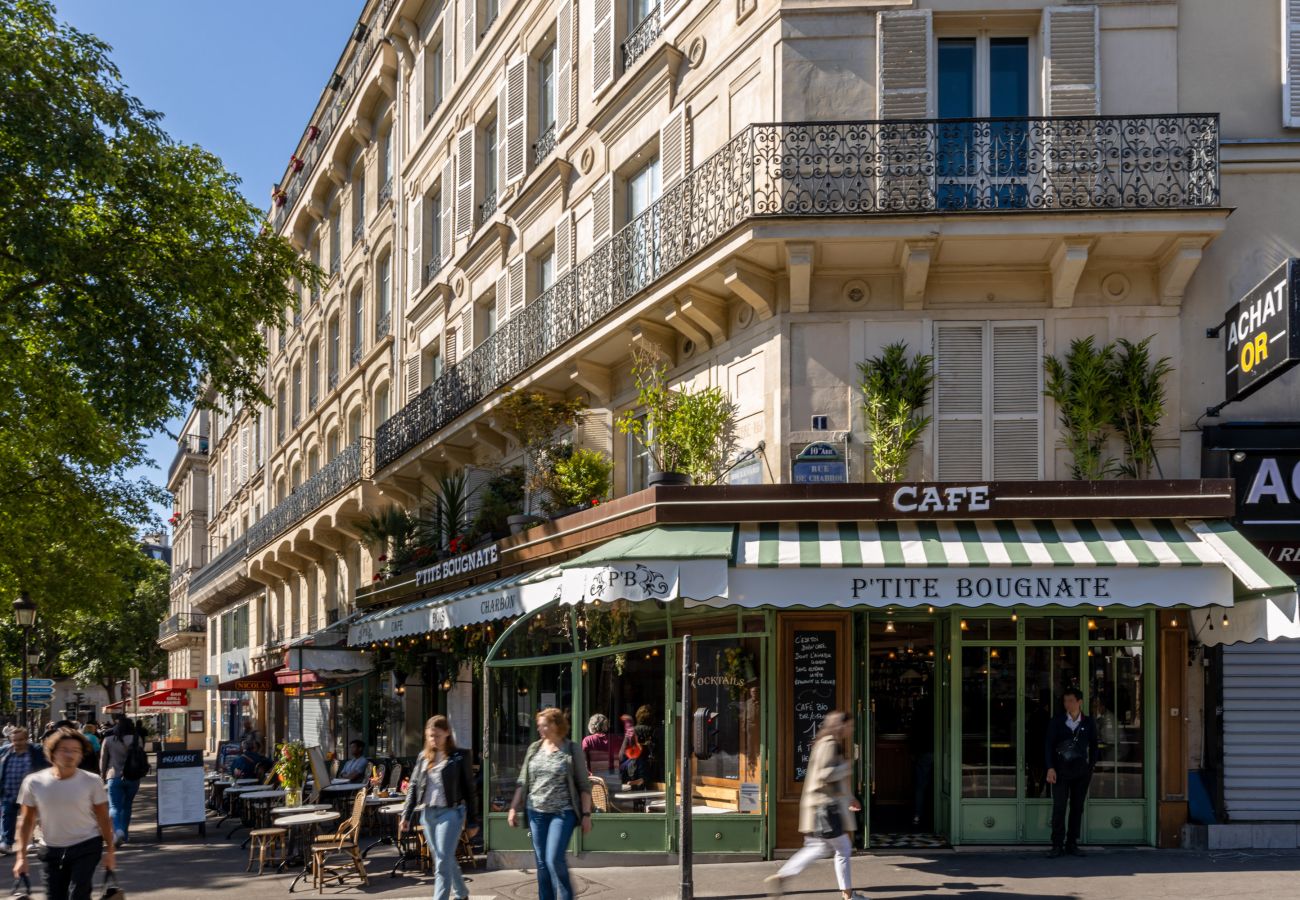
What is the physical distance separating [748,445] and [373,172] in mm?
19880

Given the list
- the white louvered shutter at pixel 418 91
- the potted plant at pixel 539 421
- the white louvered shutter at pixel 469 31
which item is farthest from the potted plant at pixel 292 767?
the white louvered shutter at pixel 418 91

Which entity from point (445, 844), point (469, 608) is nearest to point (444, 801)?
point (445, 844)

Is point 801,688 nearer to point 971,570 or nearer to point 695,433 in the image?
point 971,570

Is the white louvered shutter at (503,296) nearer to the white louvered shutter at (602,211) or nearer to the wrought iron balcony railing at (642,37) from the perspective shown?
the white louvered shutter at (602,211)

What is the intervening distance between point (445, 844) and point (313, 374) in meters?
28.5

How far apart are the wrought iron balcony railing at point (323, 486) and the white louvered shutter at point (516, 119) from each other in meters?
8.26

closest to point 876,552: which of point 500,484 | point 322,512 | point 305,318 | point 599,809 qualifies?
point 599,809

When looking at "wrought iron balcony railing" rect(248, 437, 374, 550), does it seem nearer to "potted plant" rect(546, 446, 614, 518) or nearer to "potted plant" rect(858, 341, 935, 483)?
"potted plant" rect(546, 446, 614, 518)

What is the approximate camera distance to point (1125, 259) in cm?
1405

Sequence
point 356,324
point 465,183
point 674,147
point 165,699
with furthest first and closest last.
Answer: point 165,699
point 356,324
point 465,183
point 674,147

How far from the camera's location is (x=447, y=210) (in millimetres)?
25844

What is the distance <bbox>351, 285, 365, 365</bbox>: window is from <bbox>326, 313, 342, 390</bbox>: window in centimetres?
129

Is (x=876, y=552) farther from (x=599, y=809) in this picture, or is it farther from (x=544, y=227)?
(x=544, y=227)

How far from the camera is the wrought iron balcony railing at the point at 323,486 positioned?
2906 cm
